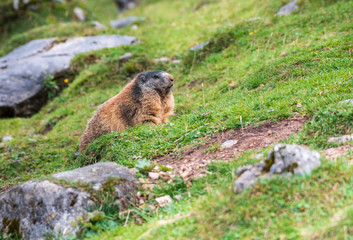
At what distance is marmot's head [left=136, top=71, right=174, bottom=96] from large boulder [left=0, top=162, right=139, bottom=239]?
3883 mm

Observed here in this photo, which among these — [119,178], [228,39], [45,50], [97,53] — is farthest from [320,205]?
[45,50]

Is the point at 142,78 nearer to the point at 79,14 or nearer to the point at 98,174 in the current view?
the point at 98,174

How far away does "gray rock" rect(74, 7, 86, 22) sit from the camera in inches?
860

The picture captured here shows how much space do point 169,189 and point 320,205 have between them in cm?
211

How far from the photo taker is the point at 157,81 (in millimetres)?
8898

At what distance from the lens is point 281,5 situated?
45.4 feet

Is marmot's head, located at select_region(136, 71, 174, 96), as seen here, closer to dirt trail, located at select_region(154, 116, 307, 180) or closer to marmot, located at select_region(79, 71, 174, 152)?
marmot, located at select_region(79, 71, 174, 152)

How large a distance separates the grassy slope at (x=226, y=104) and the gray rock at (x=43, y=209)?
0.68 m

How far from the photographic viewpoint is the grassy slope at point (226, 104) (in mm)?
4113

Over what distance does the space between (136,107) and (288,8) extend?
767 cm

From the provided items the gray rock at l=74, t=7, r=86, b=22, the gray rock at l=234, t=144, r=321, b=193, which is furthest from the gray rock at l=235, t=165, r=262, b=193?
the gray rock at l=74, t=7, r=86, b=22

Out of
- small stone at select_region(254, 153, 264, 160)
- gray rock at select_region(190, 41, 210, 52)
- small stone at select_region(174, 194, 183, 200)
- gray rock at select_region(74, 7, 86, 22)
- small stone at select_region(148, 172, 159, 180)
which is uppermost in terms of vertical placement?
gray rock at select_region(74, 7, 86, 22)

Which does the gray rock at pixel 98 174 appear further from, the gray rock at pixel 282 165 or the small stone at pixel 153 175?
the gray rock at pixel 282 165

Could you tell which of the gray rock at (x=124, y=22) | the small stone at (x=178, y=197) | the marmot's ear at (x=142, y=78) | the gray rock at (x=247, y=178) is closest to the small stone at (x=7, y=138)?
the marmot's ear at (x=142, y=78)
